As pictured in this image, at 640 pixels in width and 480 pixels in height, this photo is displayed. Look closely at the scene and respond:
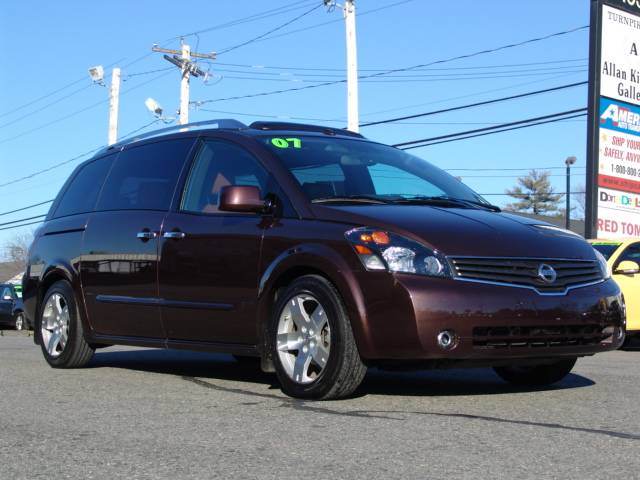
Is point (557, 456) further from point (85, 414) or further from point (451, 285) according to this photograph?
point (85, 414)

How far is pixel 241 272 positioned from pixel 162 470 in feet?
8.54

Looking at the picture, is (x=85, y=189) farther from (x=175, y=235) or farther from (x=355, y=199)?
(x=355, y=199)

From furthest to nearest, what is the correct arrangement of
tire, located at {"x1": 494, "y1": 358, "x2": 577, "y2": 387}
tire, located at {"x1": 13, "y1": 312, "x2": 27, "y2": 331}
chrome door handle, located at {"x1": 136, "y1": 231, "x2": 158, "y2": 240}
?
tire, located at {"x1": 13, "y1": 312, "x2": 27, "y2": 331} → chrome door handle, located at {"x1": 136, "y1": 231, "x2": 158, "y2": 240} → tire, located at {"x1": 494, "y1": 358, "x2": 577, "y2": 387}

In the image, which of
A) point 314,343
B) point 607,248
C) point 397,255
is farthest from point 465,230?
point 607,248

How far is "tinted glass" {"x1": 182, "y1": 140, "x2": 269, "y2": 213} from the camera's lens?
22.6ft

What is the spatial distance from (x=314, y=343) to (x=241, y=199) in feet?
3.45

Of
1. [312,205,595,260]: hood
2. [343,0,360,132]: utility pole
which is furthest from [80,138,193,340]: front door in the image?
[343,0,360,132]: utility pole

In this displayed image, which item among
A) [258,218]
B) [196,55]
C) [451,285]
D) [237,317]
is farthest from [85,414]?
[196,55]

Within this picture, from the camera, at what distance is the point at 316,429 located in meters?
4.88

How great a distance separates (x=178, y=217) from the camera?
279 inches

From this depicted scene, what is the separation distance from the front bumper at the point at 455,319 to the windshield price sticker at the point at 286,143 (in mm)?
1580

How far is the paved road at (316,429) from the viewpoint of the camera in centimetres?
399

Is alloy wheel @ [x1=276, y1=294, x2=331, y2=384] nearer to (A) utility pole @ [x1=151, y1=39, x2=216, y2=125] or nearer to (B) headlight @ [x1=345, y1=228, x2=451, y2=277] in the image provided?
(B) headlight @ [x1=345, y1=228, x2=451, y2=277]

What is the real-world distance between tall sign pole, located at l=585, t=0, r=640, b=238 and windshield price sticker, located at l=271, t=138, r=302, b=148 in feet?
48.5
